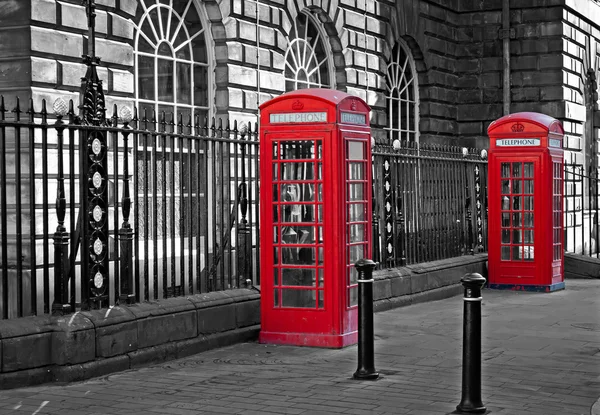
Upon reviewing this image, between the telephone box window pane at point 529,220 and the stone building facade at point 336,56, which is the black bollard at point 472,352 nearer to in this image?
the stone building facade at point 336,56

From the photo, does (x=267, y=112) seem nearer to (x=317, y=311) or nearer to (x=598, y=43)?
(x=317, y=311)

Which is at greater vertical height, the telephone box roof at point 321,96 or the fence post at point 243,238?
the telephone box roof at point 321,96

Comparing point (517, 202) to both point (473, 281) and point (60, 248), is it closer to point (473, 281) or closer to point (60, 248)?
point (473, 281)

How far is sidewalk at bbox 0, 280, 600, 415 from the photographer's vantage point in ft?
21.9

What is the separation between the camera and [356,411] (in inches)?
256

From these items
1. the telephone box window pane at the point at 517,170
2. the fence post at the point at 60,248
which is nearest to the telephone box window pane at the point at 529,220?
the telephone box window pane at the point at 517,170

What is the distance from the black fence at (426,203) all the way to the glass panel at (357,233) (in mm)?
2799

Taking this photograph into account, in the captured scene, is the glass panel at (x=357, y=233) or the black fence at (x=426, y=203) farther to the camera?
the black fence at (x=426, y=203)

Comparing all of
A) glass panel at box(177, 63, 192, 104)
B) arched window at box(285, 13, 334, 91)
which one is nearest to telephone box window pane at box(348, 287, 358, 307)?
glass panel at box(177, 63, 192, 104)

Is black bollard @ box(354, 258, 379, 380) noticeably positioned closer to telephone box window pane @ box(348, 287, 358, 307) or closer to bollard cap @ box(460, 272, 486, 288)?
bollard cap @ box(460, 272, 486, 288)

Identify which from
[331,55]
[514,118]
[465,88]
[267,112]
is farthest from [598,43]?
[267,112]

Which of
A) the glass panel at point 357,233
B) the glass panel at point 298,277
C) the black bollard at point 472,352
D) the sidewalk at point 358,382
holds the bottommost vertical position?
the sidewalk at point 358,382

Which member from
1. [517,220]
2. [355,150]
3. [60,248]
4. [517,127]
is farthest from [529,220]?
[60,248]

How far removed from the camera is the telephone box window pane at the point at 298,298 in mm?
8977
